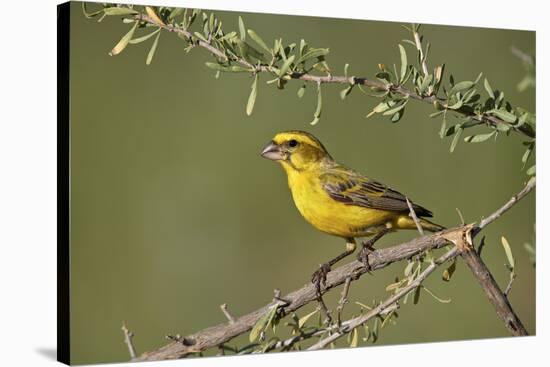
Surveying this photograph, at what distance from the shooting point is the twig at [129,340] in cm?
466

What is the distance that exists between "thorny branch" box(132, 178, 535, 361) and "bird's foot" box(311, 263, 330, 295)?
3 cm

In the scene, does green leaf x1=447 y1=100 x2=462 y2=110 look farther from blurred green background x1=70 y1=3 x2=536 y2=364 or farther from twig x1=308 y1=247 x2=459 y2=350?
twig x1=308 y1=247 x2=459 y2=350

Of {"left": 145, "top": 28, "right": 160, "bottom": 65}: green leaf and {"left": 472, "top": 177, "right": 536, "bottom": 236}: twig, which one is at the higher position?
{"left": 145, "top": 28, "right": 160, "bottom": 65}: green leaf

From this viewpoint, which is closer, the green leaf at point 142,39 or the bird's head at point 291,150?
the green leaf at point 142,39

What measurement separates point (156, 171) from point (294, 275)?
0.98 m

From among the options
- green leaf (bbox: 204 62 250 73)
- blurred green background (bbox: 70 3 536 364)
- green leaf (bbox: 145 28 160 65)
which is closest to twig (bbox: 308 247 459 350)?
blurred green background (bbox: 70 3 536 364)

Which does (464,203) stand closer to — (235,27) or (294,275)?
(294,275)

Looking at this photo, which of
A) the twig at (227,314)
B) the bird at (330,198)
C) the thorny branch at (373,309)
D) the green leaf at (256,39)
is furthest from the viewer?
the bird at (330,198)

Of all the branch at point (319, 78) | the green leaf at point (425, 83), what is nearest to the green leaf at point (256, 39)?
the branch at point (319, 78)

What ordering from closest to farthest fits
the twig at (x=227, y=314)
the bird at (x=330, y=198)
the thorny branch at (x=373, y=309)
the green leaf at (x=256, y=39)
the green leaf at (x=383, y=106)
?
the twig at (x=227, y=314) → the thorny branch at (x=373, y=309) → the green leaf at (x=256, y=39) → the green leaf at (x=383, y=106) → the bird at (x=330, y=198)

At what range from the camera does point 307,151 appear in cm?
513

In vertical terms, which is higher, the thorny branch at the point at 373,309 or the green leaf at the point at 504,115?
the green leaf at the point at 504,115

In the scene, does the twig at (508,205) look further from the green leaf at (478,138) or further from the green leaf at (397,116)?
the green leaf at (397,116)

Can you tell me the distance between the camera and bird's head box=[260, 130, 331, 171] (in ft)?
16.7
